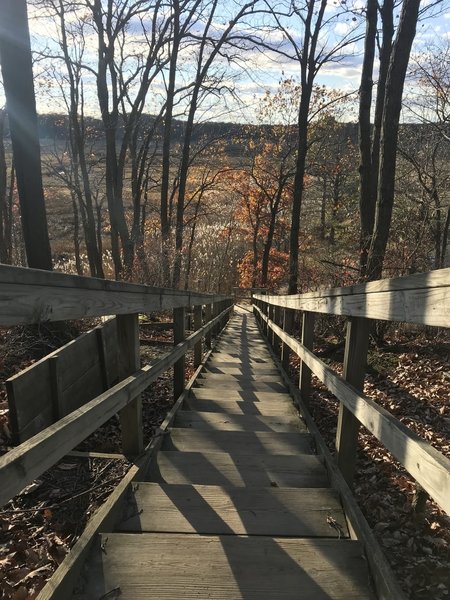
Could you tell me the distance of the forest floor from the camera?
275 centimetres

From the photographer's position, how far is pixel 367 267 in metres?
8.38

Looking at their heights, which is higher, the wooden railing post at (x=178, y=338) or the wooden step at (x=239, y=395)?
the wooden railing post at (x=178, y=338)

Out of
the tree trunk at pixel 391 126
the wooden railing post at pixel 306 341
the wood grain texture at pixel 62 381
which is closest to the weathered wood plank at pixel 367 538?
the wooden railing post at pixel 306 341

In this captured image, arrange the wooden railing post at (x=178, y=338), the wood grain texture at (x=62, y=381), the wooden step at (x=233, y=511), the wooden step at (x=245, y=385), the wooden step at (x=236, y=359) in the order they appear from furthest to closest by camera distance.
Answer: the wooden step at (x=236, y=359), the wooden step at (x=245, y=385), the wooden railing post at (x=178, y=338), the wooden step at (x=233, y=511), the wood grain texture at (x=62, y=381)

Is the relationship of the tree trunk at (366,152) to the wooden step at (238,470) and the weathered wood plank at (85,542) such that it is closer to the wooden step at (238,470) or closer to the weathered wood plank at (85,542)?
the wooden step at (238,470)

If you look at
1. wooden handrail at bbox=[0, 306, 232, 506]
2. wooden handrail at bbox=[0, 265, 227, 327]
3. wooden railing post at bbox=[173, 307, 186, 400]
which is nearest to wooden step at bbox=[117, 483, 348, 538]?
wooden handrail at bbox=[0, 306, 232, 506]

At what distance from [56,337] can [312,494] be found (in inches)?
183

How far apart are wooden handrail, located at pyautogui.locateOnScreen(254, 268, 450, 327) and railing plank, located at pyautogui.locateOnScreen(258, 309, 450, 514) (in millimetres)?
437

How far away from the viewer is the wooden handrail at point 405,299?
1.56 m

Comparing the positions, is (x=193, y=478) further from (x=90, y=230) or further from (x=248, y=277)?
(x=248, y=277)

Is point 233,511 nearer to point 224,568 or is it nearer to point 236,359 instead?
point 224,568

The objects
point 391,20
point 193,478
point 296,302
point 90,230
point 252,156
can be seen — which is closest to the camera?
point 193,478

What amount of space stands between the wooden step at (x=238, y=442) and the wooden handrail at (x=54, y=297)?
1428 millimetres

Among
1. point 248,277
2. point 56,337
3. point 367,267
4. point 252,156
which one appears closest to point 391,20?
point 367,267
